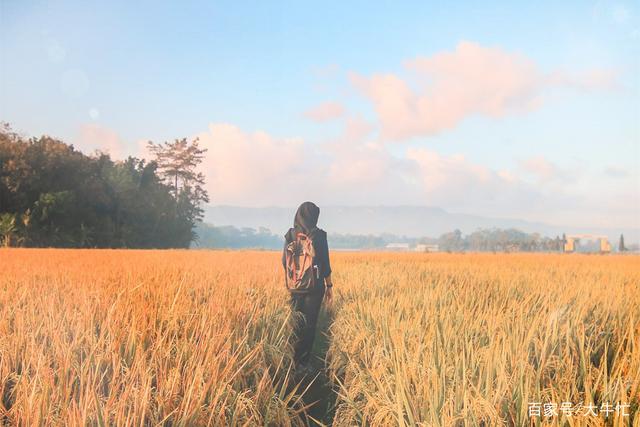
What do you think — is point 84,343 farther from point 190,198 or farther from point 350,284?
point 190,198

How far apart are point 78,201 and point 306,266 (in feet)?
118

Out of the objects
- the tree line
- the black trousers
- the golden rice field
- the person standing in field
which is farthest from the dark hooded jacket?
the tree line

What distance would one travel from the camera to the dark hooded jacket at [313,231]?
550 centimetres

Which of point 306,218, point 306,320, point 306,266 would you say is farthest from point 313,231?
point 306,320

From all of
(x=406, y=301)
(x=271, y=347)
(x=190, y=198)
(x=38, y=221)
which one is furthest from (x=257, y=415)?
(x=190, y=198)

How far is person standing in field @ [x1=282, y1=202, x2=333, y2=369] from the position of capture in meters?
5.48

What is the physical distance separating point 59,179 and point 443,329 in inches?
1510

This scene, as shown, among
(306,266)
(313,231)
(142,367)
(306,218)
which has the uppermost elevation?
(306,218)

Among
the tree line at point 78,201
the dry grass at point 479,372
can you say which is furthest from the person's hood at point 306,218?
the tree line at point 78,201

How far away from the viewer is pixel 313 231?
552 centimetres

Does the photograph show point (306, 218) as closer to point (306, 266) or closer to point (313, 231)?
point (313, 231)

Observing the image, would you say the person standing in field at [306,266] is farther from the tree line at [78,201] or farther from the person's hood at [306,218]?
the tree line at [78,201]

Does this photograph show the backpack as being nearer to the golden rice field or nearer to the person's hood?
the person's hood

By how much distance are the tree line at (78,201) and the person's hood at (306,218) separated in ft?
94.9
